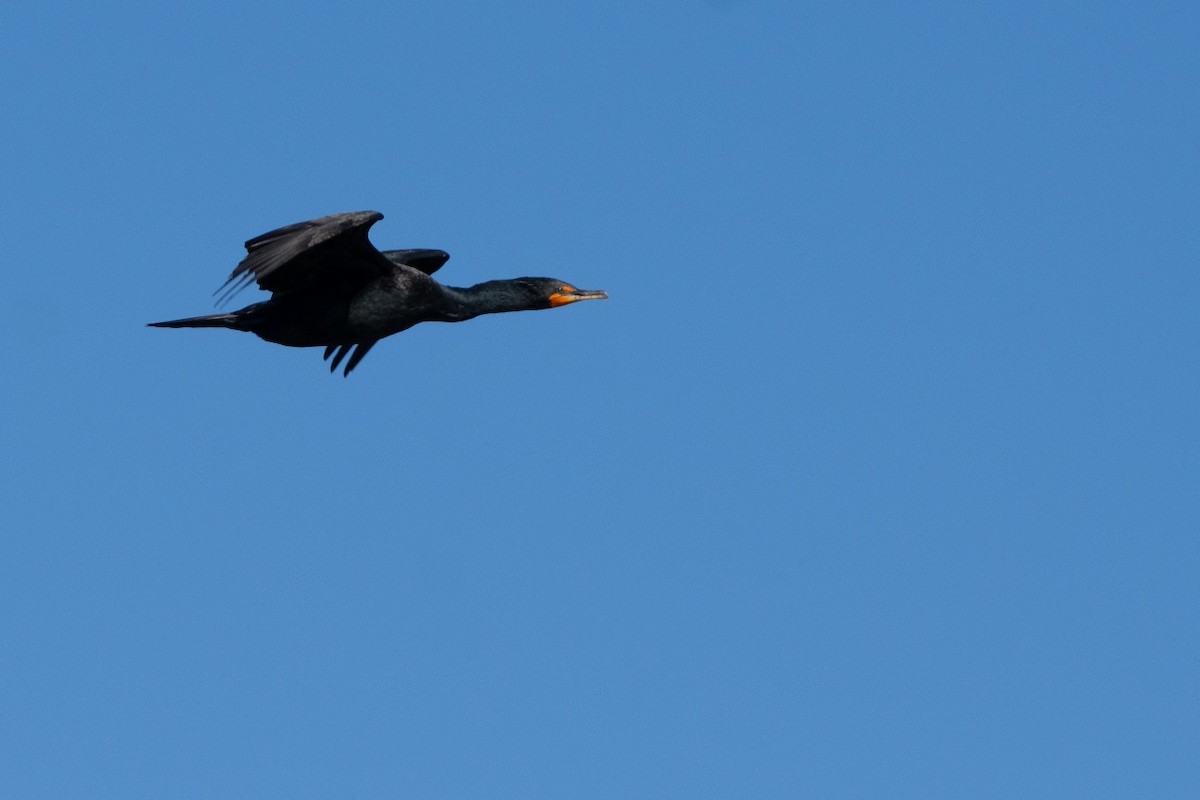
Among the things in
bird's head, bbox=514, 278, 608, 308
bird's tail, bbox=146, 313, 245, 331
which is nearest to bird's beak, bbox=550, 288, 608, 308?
bird's head, bbox=514, 278, 608, 308

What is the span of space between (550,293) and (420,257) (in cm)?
173

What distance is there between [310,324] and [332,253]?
1.02 m

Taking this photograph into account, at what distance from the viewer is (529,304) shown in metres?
24.7

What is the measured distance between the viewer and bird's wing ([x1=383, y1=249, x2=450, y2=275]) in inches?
998

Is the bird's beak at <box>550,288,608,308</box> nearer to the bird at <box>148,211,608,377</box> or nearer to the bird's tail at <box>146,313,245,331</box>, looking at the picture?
the bird at <box>148,211,608,377</box>

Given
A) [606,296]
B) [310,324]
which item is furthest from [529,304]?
[310,324]

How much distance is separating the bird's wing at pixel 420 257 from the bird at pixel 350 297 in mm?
794

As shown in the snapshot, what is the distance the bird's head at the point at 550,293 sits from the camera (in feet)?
80.7

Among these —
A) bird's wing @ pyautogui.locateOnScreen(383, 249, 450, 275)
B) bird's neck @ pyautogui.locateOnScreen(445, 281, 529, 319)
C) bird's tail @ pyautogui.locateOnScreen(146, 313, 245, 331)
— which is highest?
bird's wing @ pyautogui.locateOnScreen(383, 249, 450, 275)

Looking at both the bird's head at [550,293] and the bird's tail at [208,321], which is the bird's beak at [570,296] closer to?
the bird's head at [550,293]

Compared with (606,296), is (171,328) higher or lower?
lower

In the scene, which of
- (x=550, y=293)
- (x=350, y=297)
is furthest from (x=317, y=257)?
(x=550, y=293)

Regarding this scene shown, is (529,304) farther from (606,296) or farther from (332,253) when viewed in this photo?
(332,253)

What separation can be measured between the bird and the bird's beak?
0.19 meters
